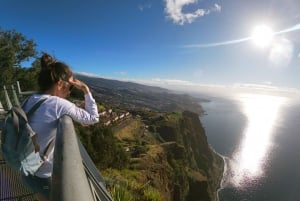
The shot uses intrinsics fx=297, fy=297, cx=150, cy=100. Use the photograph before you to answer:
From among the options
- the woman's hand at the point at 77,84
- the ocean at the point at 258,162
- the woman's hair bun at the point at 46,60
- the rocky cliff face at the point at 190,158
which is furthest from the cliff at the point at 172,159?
the woman's hair bun at the point at 46,60

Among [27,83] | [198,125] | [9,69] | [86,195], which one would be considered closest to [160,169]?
[27,83]

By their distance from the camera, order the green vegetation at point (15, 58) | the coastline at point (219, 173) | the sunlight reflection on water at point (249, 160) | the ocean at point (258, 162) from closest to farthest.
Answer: the green vegetation at point (15, 58), the ocean at point (258, 162), the coastline at point (219, 173), the sunlight reflection on water at point (249, 160)

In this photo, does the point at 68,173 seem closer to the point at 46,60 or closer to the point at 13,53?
the point at 46,60

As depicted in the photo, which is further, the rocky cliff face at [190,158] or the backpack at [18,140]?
the rocky cliff face at [190,158]

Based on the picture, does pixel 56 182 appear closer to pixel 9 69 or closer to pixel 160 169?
pixel 9 69

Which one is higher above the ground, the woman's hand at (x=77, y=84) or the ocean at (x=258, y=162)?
the woman's hand at (x=77, y=84)

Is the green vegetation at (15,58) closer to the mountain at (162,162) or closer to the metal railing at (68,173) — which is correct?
the mountain at (162,162)

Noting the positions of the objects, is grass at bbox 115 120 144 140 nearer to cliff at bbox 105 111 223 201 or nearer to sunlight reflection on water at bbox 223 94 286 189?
cliff at bbox 105 111 223 201

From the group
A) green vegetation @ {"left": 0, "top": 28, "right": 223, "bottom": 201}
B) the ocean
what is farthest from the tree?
the ocean
